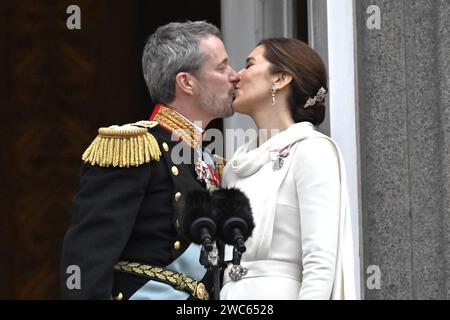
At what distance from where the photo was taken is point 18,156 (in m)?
7.55

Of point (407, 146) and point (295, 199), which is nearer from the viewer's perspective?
point (295, 199)

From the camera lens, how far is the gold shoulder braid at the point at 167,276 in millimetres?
4895

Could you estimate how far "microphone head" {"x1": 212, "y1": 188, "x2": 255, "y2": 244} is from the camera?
13.8 feet

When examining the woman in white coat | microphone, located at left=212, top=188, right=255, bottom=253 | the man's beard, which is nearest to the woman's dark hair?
the woman in white coat

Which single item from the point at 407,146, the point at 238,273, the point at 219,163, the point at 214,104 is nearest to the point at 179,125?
the point at 214,104

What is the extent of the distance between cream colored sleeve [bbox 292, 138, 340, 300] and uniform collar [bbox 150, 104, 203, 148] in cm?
58

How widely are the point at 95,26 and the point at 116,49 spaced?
0.17m

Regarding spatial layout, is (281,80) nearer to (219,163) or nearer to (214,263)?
(219,163)

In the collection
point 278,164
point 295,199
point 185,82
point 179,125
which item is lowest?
point 295,199

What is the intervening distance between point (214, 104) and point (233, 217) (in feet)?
3.93

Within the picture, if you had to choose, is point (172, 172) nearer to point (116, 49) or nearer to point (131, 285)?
point (131, 285)

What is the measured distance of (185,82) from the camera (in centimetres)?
532

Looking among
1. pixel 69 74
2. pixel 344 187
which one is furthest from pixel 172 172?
pixel 69 74
